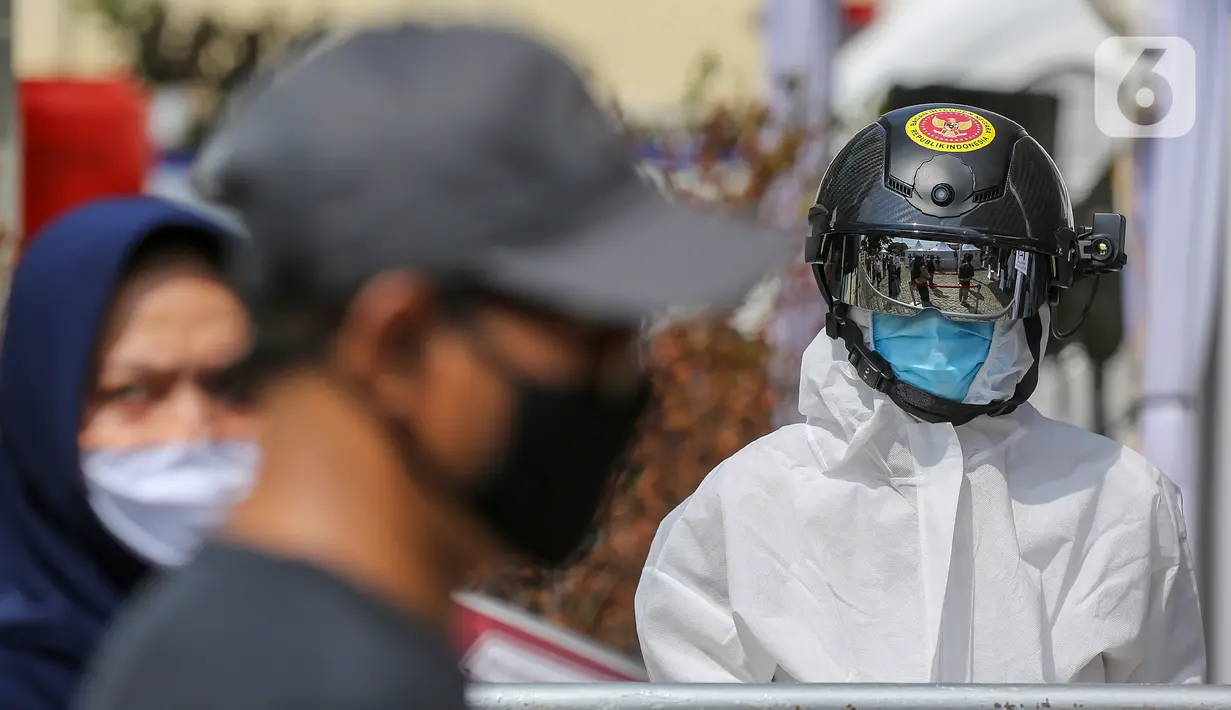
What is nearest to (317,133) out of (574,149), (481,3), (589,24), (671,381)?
(574,149)

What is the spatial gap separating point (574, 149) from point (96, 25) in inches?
393

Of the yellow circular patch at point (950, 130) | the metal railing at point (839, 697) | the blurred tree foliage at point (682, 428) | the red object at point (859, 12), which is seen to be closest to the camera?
the metal railing at point (839, 697)

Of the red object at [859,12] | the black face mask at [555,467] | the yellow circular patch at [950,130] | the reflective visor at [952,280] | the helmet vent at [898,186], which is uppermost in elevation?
the black face mask at [555,467]

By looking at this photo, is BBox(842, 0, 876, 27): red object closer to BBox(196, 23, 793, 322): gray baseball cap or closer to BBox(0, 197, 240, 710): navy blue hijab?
BBox(0, 197, 240, 710): navy blue hijab

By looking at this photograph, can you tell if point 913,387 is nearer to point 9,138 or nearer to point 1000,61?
point 9,138

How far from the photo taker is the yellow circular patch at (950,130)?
2.74 metres

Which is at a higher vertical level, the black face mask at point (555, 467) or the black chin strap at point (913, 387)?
the black face mask at point (555, 467)

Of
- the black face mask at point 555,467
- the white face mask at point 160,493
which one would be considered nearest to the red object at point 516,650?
the white face mask at point 160,493

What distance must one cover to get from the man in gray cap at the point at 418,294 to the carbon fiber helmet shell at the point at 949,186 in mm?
1572

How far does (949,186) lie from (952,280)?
17 centimetres

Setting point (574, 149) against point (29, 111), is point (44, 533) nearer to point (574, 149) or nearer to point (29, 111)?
point (574, 149)

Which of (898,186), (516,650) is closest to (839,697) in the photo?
(898,186)

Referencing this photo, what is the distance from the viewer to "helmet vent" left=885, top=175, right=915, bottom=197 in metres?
2.70

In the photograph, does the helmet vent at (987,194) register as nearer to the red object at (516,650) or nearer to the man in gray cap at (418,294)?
the red object at (516,650)
